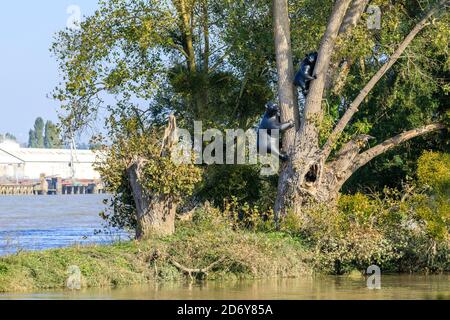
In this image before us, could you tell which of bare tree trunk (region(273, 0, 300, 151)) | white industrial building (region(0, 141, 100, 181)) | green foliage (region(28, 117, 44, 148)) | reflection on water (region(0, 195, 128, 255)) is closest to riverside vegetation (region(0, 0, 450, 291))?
bare tree trunk (region(273, 0, 300, 151))

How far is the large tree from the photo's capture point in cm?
2648

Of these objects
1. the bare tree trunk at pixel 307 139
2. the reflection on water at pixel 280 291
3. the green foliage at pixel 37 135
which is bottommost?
the reflection on water at pixel 280 291

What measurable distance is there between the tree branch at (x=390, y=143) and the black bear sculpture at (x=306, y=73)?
6.90 feet

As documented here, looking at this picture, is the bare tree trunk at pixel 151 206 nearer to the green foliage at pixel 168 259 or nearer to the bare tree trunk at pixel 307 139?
the green foliage at pixel 168 259

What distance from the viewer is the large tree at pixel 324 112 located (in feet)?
86.9

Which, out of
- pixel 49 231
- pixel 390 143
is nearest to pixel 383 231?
pixel 390 143

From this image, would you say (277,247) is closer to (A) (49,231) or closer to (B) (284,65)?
(B) (284,65)

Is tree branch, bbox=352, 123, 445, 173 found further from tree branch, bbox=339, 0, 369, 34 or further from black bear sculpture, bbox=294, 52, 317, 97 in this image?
tree branch, bbox=339, 0, 369, 34

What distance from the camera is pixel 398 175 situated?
1191 inches

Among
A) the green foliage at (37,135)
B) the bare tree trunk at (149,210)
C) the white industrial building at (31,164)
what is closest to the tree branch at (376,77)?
the bare tree trunk at (149,210)

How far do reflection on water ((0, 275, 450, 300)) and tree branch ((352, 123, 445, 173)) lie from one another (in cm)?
441

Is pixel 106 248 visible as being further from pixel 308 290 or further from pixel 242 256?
pixel 308 290

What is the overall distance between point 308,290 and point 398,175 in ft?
31.4
